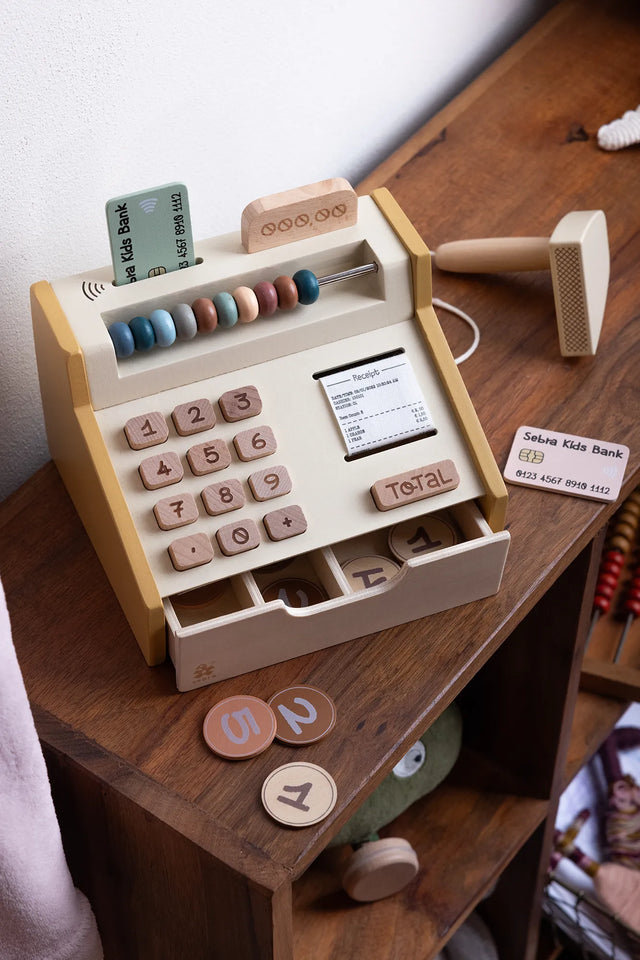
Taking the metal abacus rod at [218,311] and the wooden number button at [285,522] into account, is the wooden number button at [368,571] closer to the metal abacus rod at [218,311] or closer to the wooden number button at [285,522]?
the wooden number button at [285,522]

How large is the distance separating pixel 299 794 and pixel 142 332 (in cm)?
35

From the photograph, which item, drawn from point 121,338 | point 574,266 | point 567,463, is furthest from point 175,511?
Answer: point 574,266

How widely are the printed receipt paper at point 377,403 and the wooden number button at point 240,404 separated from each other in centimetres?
6

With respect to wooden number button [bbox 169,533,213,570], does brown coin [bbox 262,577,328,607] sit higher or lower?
lower

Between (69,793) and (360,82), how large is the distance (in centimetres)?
85

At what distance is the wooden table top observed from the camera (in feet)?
2.47

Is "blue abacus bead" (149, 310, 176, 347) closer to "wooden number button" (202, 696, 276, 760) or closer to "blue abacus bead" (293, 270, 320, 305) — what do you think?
"blue abacus bead" (293, 270, 320, 305)

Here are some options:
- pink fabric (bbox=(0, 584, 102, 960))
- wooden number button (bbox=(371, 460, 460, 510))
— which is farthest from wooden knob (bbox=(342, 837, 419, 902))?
wooden number button (bbox=(371, 460, 460, 510))

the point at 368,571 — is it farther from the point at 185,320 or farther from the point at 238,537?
the point at 185,320

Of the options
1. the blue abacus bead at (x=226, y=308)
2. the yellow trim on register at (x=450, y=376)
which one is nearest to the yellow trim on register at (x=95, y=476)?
the blue abacus bead at (x=226, y=308)

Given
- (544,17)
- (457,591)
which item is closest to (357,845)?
Answer: (457,591)

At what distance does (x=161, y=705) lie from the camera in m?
0.79

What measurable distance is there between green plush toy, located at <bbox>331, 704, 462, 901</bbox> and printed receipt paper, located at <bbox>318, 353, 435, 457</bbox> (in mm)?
388

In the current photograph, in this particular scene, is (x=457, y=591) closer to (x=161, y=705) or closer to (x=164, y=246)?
(x=161, y=705)
